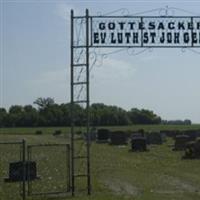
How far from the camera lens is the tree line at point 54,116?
153500 millimetres

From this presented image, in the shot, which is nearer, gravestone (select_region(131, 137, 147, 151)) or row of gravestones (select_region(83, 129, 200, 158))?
row of gravestones (select_region(83, 129, 200, 158))

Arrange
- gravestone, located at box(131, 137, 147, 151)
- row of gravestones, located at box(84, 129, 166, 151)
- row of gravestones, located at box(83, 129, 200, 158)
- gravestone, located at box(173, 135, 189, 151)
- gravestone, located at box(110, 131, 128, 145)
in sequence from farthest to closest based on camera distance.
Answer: gravestone, located at box(110, 131, 128, 145), row of gravestones, located at box(84, 129, 166, 151), gravestone, located at box(131, 137, 147, 151), gravestone, located at box(173, 135, 189, 151), row of gravestones, located at box(83, 129, 200, 158)

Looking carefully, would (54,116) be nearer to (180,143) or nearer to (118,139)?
(118,139)

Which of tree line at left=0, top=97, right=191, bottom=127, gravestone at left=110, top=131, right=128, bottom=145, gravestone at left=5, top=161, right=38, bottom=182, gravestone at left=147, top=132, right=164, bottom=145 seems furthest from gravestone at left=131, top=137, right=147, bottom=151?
tree line at left=0, top=97, right=191, bottom=127

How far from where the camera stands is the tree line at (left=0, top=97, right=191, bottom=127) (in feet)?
504

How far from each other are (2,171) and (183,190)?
33.8 feet

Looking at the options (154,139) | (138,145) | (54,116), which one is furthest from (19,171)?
(54,116)

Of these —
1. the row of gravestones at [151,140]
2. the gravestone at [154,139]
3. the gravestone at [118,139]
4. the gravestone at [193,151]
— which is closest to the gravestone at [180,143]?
the row of gravestones at [151,140]

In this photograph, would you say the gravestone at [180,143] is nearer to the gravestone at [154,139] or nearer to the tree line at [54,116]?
the gravestone at [154,139]

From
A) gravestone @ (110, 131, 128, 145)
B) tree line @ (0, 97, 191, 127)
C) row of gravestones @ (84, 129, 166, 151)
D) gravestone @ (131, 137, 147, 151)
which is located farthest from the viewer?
tree line @ (0, 97, 191, 127)

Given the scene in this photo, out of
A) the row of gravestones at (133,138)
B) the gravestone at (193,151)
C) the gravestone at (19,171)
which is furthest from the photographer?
the row of gravestones at (133,138)

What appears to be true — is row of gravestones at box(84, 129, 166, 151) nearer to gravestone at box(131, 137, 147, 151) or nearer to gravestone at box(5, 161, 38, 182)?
gravestone at box(131, 137, 147, 151)

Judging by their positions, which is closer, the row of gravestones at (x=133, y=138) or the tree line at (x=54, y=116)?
the row of gravestones at (x=133, y=138)

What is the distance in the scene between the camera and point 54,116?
153m
